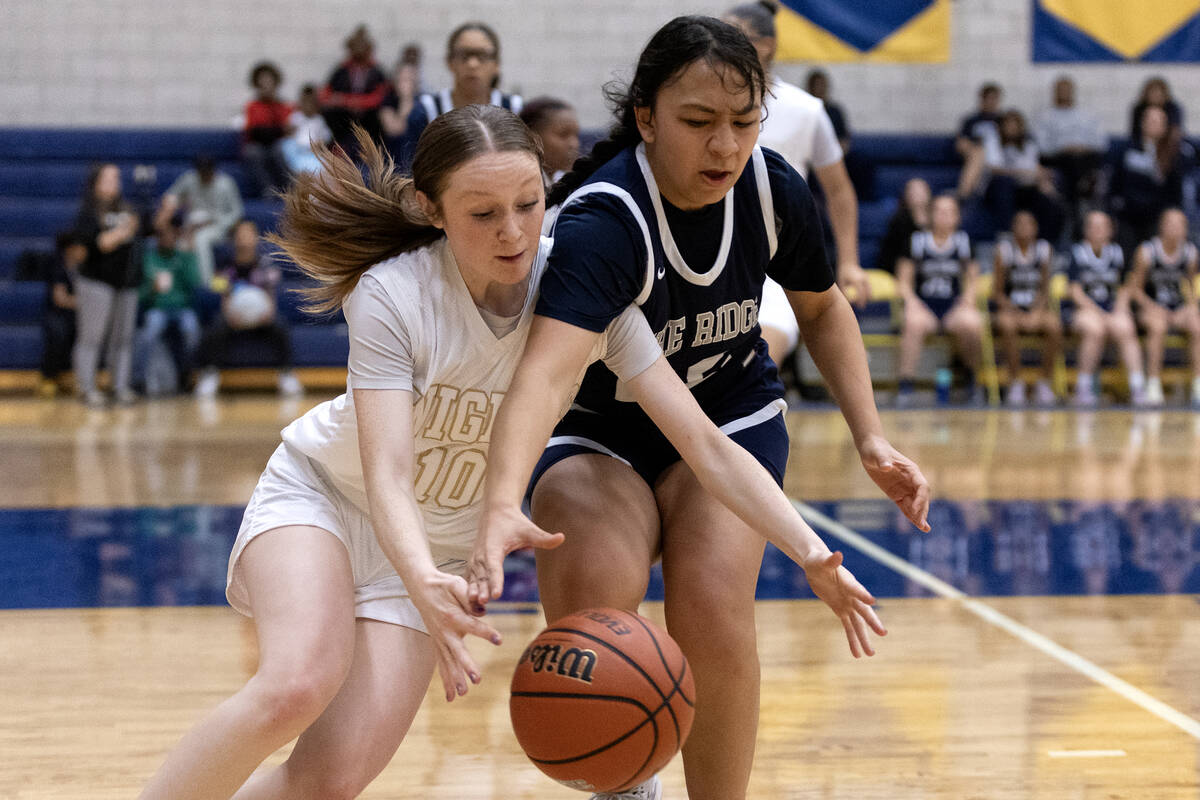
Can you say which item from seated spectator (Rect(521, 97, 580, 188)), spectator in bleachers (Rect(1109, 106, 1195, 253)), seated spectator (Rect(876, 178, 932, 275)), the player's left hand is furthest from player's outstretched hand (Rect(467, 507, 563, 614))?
spectator in bleachers (Rect(1109, 106, 1195, 253))

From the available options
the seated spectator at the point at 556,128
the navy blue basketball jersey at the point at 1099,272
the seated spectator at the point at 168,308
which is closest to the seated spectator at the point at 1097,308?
the navy blue basketball jersey at the point at 1099,272

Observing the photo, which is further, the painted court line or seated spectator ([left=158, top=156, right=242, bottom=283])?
seated spectator ([left=158, top=156, right=242, bottom=283])

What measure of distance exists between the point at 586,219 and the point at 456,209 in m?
0.25

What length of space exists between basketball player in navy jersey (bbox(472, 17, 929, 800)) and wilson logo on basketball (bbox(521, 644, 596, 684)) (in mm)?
188

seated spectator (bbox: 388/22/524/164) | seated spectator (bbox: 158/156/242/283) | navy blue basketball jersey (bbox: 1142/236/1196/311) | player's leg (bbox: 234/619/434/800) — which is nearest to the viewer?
player's leg (bbox: 234/619/434/800)

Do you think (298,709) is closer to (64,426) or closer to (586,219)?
(586,219)

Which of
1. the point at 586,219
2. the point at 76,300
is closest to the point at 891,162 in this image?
the point at 76,300

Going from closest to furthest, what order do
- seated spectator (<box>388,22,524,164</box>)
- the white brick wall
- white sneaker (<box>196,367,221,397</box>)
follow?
seated spectator (<box>388,22,524,164</box>) → white sneaker (<box>196,367,221,397</box>) → the white brick wall

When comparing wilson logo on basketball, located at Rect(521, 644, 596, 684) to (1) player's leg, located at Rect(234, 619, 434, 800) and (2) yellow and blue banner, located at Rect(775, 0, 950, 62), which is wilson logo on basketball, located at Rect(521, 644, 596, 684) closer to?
(1) player's leg, located at Rect(234, 619, 434, 800)

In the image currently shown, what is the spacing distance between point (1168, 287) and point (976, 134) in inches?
86.5

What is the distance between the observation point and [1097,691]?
3289mm

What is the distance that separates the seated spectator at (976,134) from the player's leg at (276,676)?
401 inches

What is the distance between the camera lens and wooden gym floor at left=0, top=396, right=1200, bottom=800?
9.13 feet

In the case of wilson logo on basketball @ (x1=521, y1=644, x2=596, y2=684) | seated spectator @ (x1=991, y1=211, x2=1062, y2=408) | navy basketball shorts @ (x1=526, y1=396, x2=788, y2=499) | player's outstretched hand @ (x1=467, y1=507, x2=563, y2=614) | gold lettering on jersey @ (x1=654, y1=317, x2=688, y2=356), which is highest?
gold lettering on jersey @ (x1=654, y1=317, x2=688, y2=356)
